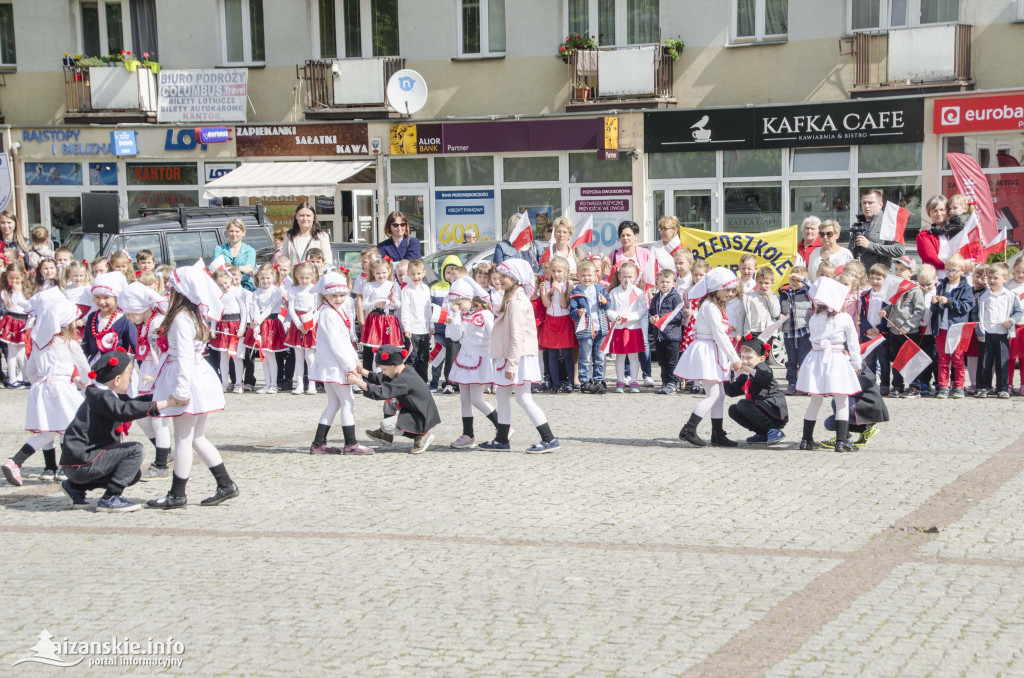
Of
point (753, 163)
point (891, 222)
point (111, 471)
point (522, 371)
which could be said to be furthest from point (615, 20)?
point (111, 471)

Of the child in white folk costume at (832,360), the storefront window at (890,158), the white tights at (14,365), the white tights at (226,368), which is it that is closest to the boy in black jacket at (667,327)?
the child in white folk costume at (832,360)

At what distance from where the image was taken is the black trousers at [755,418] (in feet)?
34.9

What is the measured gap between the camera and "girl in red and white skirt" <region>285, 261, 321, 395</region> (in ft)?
49.4

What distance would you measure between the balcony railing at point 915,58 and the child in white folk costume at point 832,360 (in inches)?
595

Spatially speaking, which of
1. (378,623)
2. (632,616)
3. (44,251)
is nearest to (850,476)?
(632,616)

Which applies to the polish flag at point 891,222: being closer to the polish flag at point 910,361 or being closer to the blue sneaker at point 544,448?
the polish flag at point 910,361

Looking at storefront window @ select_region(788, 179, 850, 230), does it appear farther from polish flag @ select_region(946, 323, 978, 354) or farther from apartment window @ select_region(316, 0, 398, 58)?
polish flag @ select_region(946, 323, 978, 354)

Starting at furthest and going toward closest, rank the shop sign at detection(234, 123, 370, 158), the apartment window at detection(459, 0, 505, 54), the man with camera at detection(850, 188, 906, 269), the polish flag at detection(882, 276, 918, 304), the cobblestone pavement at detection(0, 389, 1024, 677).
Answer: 1. the shop sign at detection(234, 123, 370, 158)
2. the apartment window at detection(459, 0, 505, 54)
3. the man with camera at detection(850, 188, 906, 269)
4. the polish flag at detection(882, 276, 918, 304)
5. the cobblestone pavement at detection(0, 389, 1024, 677)

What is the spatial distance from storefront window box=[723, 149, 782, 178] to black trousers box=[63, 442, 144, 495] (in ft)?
62.7

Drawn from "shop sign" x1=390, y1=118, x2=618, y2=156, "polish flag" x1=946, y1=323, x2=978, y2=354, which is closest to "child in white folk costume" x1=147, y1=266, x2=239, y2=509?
"polish flag" x1=946, y1=323, x2=978, y2=354

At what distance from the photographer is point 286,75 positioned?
92.8ft

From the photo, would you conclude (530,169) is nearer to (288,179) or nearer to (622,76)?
(622,76)

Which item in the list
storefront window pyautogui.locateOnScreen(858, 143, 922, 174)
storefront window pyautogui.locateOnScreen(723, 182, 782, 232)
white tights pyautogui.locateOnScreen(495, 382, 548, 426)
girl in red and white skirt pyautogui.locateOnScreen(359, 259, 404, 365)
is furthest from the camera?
storefront window pyautogui.locateOnScreen(723, 182, 782, 232)

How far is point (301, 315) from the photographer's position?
1505 cm
